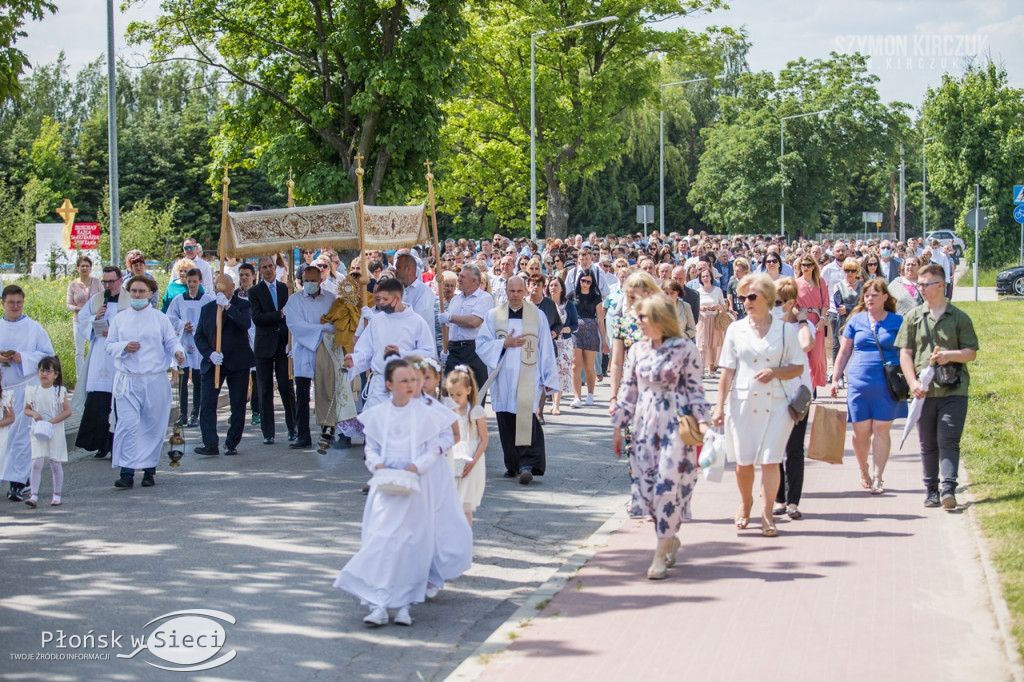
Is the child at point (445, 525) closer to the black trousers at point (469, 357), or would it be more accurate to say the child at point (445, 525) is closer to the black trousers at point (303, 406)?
the black trousers at point (469, 357)

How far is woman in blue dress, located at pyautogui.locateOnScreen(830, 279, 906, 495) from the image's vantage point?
9.49 m

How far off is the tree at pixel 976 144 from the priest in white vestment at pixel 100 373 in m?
33.9

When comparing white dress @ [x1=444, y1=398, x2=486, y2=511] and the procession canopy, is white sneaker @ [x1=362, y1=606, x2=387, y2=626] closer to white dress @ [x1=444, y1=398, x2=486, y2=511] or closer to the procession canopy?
white dress @ [x1=444, y1=398, x2=486, y2=511]

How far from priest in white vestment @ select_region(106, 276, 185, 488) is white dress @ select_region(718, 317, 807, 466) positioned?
5011 mm

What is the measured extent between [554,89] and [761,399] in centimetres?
3117

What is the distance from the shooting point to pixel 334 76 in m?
22.9

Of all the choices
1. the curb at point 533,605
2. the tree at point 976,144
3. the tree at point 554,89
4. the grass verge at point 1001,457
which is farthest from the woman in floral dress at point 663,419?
the tree at point 976,144

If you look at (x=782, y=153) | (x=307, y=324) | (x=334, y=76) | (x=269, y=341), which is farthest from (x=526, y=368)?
(x=782, y=153)

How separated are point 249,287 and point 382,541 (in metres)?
7.30

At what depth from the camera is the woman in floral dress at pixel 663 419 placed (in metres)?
7.14

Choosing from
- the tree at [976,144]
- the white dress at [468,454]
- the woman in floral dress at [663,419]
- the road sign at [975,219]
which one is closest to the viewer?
the woman in floral dress at [663,419]

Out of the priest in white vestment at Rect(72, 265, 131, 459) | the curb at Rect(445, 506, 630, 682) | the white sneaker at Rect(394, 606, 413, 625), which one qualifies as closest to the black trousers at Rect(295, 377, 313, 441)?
the priest in white vestment at Rect(72, 265, 131, 459)

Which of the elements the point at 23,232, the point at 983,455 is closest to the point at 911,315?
the point at 983,455

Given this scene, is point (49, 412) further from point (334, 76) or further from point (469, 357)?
point (334, 76)
